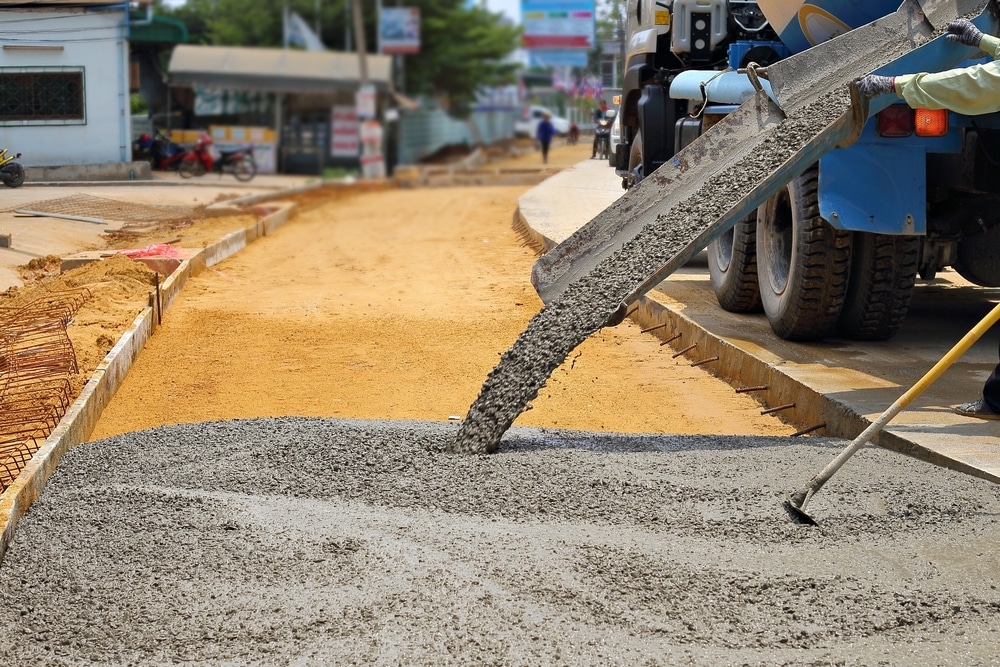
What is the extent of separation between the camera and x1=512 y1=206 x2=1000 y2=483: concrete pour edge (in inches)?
206

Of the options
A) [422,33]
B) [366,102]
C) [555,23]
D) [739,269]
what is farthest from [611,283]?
[555,23]

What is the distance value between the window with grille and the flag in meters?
23.0

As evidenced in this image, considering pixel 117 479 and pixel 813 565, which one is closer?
pixel 813 565

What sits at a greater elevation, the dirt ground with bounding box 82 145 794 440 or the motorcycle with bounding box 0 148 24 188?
the motorcycle with bounding box 0 148 24 188

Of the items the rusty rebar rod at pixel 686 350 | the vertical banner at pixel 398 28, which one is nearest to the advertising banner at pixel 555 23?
the vertical banner at pixel 398 28

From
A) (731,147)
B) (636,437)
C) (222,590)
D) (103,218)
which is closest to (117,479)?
(222,590)

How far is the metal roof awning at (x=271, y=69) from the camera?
28656 mm

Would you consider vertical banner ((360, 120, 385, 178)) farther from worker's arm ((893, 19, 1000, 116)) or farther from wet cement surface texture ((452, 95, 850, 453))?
worker's arm ((893, 19, 1000, 116))

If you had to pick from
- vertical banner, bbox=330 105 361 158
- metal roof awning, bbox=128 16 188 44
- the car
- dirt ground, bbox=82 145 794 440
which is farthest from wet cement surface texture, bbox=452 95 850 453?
the car

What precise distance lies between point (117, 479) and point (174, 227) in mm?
10969

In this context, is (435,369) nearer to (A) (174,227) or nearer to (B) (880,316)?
(B) (880,316)

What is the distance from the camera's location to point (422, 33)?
37.8 m

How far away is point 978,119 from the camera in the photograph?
6.32 metres

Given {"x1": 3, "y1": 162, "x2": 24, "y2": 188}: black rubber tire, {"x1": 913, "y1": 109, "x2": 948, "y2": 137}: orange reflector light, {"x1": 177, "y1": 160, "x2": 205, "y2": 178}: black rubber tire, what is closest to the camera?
{"x1": 913, "y1": 109, "x2": 948, "y2": 137}: orange reflector light
